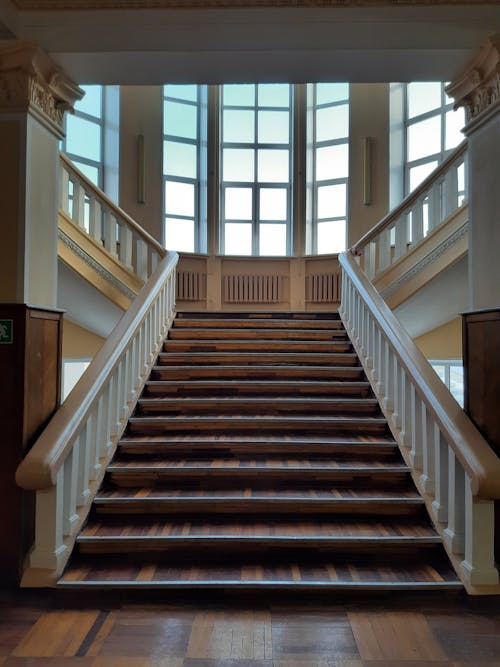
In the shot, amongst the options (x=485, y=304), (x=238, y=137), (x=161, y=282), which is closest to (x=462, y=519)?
(x=485, y=304)

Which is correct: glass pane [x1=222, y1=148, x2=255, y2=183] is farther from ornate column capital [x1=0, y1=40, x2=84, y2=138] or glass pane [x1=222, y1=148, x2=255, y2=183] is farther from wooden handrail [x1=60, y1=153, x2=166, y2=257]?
ornate column capital [x1=0, y1=40, x2=84, y2=138]

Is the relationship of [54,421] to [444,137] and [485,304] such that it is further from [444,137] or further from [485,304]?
[444,137]

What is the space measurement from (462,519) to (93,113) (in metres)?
7.53

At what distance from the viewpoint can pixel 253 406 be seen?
4129 mm

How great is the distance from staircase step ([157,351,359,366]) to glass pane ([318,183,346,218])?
4.28 meters

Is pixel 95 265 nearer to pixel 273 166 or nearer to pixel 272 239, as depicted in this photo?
pixel 272 239

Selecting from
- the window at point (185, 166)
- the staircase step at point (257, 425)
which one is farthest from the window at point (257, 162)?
the staircase step at point (257, 425)

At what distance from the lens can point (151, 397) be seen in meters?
4.34

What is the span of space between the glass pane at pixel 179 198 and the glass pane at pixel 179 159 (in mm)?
167

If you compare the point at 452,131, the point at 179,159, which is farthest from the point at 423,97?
the point at 179,159

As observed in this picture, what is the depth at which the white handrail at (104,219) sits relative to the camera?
5.41 metres

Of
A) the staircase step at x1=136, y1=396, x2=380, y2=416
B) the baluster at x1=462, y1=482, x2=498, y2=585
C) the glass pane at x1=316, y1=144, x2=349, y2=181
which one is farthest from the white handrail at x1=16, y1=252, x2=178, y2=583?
the glass pane at x1=316, y1=144, x2=349, y2=181

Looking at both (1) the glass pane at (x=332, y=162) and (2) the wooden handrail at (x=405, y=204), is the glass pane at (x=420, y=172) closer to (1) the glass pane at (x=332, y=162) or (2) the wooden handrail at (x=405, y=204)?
(1) the glass pane at (x=332, y=162)

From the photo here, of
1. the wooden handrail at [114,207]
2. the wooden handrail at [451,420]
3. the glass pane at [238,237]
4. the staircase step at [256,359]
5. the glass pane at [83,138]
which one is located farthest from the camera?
the glass pane at [238,237]
